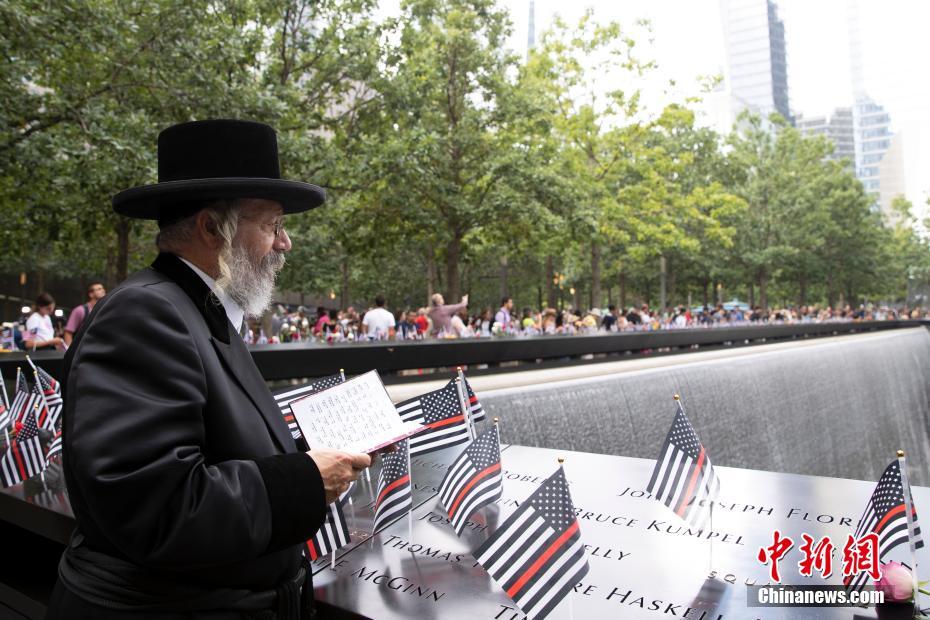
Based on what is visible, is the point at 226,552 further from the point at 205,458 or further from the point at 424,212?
the point at 424,212

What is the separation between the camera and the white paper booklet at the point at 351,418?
82.4 inches

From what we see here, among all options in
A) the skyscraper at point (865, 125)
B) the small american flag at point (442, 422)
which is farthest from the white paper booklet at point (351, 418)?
the skyscraper at point (865, 125)

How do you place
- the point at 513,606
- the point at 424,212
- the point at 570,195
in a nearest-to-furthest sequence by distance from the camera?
the point at 513,606, the point at 424,212, the point at 570,195

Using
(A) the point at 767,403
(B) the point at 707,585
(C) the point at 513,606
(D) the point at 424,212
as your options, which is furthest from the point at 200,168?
(D) the point at 424,212

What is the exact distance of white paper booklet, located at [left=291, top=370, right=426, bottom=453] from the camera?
2094mm

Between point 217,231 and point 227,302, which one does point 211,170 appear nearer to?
point 217,231

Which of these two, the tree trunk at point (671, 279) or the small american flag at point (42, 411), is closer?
the small american flag at point (42, 411)

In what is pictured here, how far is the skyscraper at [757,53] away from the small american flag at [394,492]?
451 ft

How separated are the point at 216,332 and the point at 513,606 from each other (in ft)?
3.90

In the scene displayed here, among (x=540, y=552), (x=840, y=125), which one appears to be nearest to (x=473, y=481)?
(x=540, y=552)

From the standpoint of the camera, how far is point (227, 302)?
2.01 m

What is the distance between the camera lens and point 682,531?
8.93ft

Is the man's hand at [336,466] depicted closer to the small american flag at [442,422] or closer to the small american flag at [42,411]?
the small american flag at [442,422]

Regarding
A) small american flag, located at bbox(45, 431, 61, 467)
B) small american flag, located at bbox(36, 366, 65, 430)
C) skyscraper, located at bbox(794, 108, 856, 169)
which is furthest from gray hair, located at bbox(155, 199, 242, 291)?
skyscraper, located at bbox(794, 108, 856, 169)
